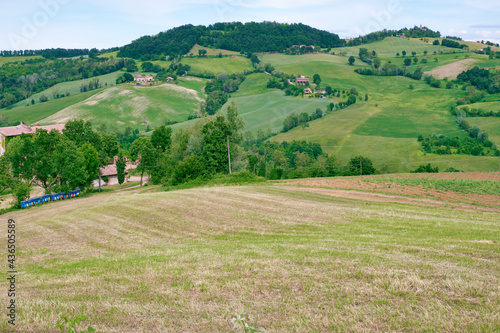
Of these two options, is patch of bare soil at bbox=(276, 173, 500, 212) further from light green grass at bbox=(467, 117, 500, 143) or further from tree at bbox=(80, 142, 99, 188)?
light green grass at bbox=(467, 117, 500, 143)

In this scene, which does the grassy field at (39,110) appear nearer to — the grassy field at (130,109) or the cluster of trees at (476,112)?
the grassy field at (130,109)

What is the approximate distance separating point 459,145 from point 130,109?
486 feet

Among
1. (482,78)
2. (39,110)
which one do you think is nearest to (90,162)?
(39,110)

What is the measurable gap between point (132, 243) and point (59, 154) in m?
46.4

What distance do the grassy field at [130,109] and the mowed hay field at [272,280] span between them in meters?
154

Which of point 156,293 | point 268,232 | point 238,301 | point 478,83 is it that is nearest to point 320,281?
point 238,301

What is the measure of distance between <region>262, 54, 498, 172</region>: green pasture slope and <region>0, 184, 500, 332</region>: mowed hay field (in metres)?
86.1

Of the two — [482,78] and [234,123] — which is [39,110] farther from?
[482,78]

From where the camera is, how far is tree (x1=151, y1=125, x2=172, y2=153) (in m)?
97.7

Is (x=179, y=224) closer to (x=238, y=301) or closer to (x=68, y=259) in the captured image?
(x=68, y=259)

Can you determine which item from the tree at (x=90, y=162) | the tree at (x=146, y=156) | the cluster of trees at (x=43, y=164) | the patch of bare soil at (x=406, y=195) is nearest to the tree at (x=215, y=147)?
the patch of bare soil at (x=406, y=195)

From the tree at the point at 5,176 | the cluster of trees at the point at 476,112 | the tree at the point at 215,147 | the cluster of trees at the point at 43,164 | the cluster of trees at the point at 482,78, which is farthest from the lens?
the cluster of trees at the point at 482,78

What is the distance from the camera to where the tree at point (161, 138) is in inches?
3846

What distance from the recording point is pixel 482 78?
175 metres
